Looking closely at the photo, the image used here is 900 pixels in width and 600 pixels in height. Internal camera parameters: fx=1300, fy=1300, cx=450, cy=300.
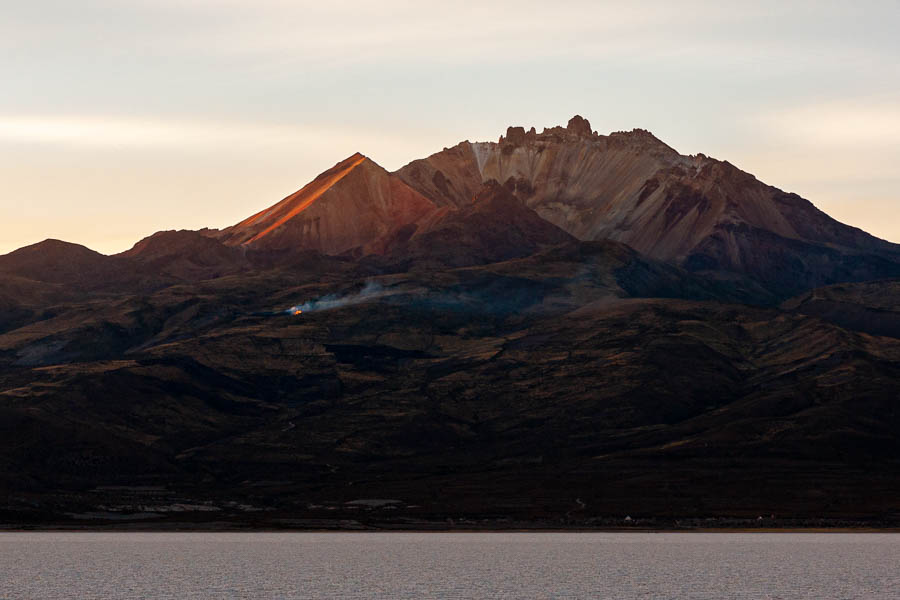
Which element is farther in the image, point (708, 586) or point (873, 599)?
point (708, 586)

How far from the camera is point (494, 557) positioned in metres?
178

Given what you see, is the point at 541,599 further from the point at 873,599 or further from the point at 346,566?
the point at 346,566

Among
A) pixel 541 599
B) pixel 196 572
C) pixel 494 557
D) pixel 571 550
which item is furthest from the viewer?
pixel 571 550

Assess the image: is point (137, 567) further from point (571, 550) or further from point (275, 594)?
point (571, 550)

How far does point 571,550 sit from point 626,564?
27961 millimetres

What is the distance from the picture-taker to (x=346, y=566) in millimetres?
163250

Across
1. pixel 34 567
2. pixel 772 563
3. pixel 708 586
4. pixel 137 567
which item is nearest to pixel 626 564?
pixel 772 563

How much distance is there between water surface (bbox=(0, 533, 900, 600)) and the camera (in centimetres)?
12825

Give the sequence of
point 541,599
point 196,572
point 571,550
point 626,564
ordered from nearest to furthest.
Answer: point 541,599 → point 196,572 → point 626,564 → point 571,550

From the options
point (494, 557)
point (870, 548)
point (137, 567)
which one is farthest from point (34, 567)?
point (870, 548)

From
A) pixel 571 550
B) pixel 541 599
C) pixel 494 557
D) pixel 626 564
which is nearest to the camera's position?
pixel 541 599

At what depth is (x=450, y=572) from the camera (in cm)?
15300

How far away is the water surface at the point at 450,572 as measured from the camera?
128250 millimetres

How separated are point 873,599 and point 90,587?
7724cm
